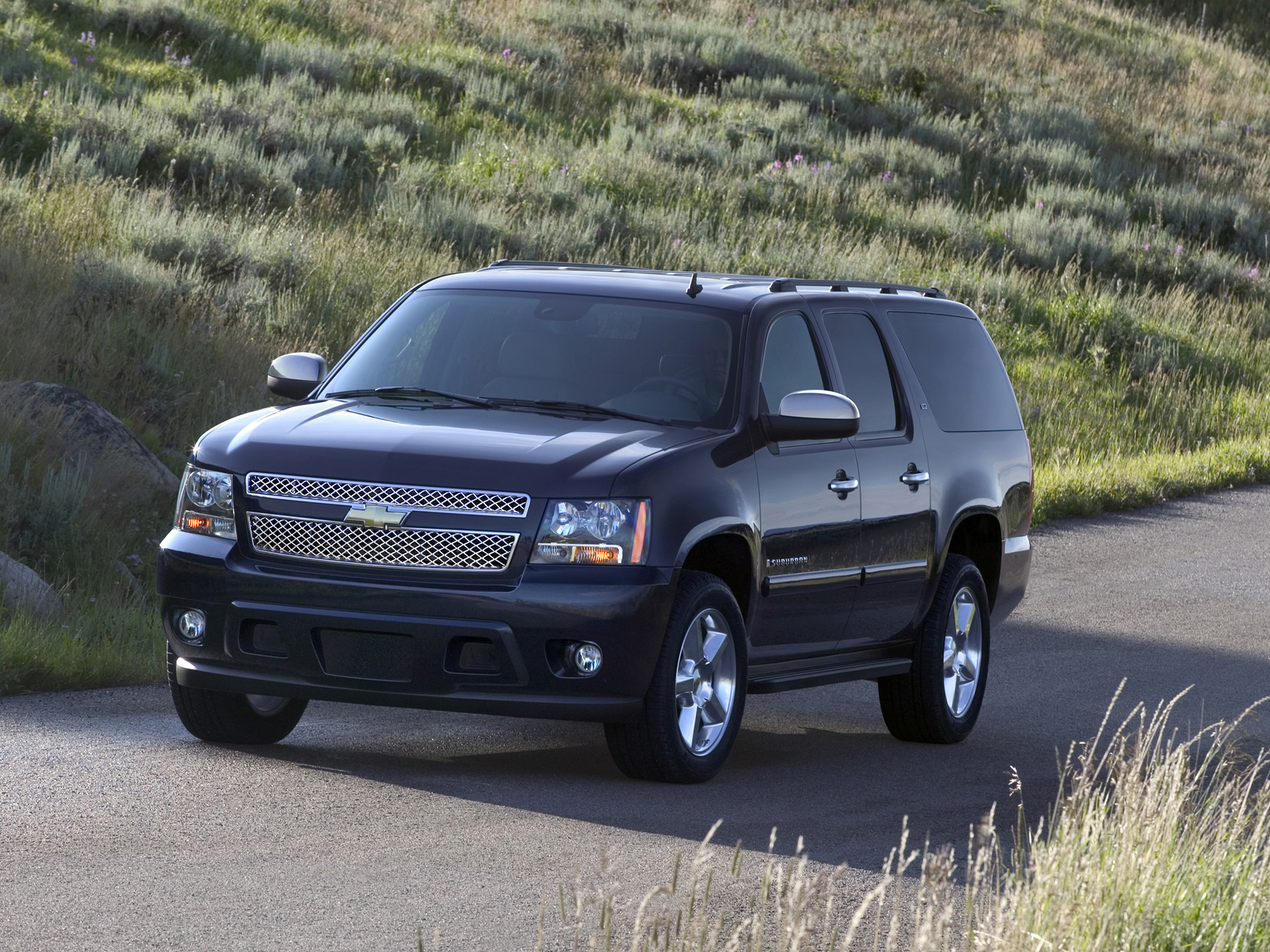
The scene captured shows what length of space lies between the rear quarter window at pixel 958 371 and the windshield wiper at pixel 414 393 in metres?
2.27

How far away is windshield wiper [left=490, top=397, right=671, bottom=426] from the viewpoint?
7.90 m

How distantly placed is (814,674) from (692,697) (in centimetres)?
102

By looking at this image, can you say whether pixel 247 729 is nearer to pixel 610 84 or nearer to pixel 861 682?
pixel 861 682

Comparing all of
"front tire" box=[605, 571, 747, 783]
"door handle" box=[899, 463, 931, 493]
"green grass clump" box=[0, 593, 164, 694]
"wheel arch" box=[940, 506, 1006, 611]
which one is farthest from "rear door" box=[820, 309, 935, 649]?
"green grass clump" box=[0, 593, 164, 694]

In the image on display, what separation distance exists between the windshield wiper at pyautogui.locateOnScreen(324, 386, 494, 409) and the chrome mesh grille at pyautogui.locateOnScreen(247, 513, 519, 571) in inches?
39.1

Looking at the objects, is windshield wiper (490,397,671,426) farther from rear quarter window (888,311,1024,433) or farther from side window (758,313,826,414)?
rear quarter window (888,311,1024,433)

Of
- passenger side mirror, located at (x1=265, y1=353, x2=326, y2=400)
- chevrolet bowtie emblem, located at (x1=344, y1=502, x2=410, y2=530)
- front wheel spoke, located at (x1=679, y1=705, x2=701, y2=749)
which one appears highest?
passenger side mirror, located at (x1=265, y1=353, x2=326, y2=400)

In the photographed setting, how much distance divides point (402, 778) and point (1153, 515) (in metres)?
11.9

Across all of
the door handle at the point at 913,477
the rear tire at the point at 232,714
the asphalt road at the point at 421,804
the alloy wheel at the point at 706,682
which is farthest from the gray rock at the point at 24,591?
the door handle at the point at 913,477

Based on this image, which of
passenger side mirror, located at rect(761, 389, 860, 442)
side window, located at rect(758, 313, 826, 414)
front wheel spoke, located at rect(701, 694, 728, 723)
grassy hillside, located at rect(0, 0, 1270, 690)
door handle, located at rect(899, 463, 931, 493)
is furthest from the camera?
grassy hillside, located at rect(0, 0, 1270, 690)

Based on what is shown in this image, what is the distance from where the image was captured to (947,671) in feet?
30.6

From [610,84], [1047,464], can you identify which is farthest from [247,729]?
[610,84]

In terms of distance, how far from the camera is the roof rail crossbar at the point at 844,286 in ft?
29.0

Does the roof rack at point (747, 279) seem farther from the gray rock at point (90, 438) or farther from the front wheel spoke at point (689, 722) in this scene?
the gray rock at point (90, 438)
